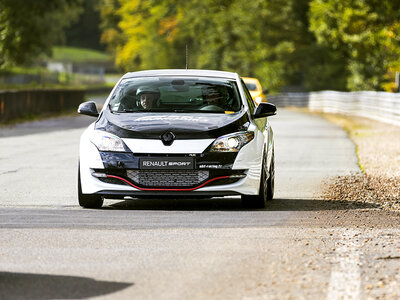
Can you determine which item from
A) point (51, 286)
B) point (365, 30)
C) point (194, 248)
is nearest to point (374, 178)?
point (194, 248)

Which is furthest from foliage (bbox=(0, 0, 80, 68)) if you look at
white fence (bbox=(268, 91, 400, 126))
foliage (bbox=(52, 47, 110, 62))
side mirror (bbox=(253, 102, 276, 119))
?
foliage (bbox=(52, 47, 110, 62))

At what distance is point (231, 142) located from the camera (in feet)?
36.6

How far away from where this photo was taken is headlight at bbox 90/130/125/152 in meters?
11.1

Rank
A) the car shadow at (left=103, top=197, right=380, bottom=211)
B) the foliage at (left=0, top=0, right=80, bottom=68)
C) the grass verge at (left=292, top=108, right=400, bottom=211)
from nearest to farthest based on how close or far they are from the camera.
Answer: the car shadow at (left=103, top=197, right=380, bottom=211) < the grass verge at (left=292, top=108, right=400, bottom=211) < the foliage at (left=0, top=0, right=80, bottom=68)

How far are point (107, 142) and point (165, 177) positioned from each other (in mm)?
737

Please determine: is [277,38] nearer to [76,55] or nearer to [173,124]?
[173,124]

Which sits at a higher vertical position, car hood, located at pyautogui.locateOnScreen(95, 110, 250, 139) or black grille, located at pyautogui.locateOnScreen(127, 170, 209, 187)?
car hood, located at pyautogui.locateOnScreen(95, 110, 250, 139)

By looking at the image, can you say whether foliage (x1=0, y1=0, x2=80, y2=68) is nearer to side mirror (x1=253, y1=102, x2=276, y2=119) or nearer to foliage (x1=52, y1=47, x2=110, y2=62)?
side mirror (x1=253, y1=102, x2=276, y2=119)

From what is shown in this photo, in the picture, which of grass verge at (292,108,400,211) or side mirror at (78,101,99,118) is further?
grass verge at (292,108,400,211)

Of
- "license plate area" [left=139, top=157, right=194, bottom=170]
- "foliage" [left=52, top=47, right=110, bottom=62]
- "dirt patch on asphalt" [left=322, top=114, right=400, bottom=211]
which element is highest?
"license plate area" [left=139, top=157, right=194, bottom=170]

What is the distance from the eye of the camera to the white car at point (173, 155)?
11.0 m

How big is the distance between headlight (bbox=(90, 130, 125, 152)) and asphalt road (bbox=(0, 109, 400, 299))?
671 millimetres

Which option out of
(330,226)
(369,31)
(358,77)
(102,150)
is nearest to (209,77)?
(102,150)

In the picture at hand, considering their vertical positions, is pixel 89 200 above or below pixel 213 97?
below
